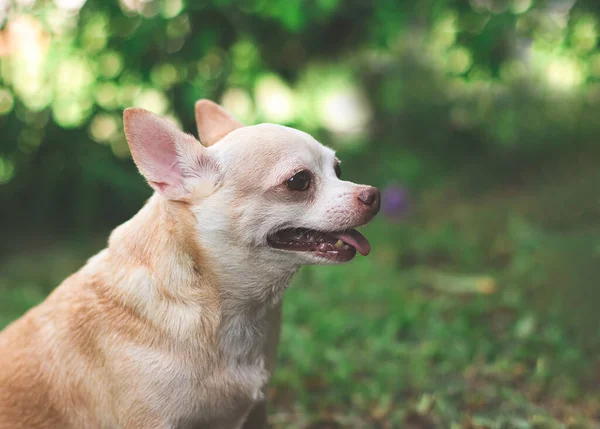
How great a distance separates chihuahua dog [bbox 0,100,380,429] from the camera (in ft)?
6.72

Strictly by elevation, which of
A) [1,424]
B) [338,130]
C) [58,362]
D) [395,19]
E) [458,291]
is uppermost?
[395,19]

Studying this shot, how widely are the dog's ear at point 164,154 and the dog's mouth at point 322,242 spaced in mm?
335

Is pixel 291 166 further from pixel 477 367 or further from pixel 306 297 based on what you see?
pixel 306 297

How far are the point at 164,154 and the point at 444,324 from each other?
7.46 feet

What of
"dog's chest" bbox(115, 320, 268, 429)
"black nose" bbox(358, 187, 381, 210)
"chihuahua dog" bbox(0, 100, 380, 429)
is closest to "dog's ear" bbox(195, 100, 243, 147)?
"chihuahua dog" bbox(0, 100, 380, 429)

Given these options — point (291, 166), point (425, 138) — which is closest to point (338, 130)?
point (425, 138)

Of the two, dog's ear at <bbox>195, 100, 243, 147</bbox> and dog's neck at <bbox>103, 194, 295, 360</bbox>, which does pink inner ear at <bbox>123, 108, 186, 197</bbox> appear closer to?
dog's neck at <bbox>103, 194, 295, 360</bbox>

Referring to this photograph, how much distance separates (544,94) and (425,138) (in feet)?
4.36

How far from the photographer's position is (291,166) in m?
2.11

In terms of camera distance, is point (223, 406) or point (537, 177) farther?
point (537, 177)

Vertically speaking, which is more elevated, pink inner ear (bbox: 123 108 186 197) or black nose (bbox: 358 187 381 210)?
black nose (bbox: 358 187 381 210)

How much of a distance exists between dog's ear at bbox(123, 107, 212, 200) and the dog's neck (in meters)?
0.07

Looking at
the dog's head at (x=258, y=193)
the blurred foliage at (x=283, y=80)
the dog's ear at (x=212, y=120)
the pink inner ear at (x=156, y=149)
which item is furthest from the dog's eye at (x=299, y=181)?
the blurred foliage at (x=283, y=80)

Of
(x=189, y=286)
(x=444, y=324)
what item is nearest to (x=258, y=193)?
(x=189, y=286)
